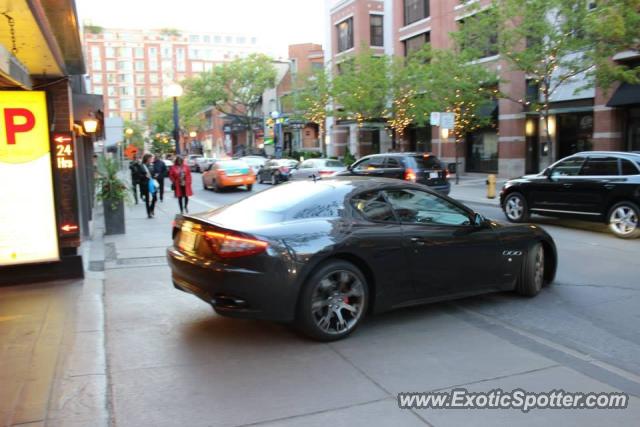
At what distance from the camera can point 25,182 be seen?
7281mm

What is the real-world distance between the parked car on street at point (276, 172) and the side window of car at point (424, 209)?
2152 cm

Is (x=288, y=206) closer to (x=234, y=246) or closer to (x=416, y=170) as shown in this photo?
(x=234, y=246)

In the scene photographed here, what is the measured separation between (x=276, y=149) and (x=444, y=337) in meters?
53.1

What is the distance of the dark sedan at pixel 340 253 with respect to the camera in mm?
4906

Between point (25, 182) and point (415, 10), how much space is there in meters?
31.3

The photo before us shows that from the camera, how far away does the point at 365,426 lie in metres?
3.60

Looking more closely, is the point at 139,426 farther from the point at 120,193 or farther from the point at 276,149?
the point at 276,149

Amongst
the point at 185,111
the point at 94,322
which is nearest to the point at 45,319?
the point at 94,322

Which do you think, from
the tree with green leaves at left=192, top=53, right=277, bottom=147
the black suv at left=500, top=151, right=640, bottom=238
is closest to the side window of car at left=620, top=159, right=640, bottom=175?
the black suv at left=500, top=151, right=640, bottom=238

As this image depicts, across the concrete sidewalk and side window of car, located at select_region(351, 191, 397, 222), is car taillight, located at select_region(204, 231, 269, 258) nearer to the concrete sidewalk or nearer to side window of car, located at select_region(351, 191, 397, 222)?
side window of car, located at select_region(351, 191, 397, 222)

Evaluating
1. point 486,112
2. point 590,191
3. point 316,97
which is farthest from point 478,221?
point 316,97

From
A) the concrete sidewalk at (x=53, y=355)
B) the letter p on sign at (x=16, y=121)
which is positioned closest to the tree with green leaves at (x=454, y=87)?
the letter p on sign at (x=16, y=121)

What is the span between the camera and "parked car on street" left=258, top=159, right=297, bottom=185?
27766 mm

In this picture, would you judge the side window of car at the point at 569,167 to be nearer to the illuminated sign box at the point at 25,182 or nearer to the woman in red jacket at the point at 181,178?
the woman in red jacket at the point at 181,178
